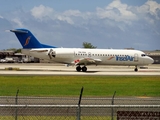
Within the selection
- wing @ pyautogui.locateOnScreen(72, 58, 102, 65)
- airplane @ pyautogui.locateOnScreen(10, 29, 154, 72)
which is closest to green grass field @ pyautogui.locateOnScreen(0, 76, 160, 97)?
wing @ pyautogui.locateOnScreen(72, 58, 102, 65)

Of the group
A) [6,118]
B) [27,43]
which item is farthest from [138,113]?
[27,43]

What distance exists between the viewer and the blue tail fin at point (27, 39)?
6062 centimetres

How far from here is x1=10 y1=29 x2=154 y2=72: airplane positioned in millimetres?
59781

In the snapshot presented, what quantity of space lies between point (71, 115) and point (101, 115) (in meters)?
1.10

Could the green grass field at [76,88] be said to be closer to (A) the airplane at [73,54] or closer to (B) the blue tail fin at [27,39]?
(A) the airplane at [73,54]

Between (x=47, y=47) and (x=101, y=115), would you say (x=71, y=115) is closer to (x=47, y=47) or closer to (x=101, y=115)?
(x=101, y=115)

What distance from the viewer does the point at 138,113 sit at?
11320 millimetres

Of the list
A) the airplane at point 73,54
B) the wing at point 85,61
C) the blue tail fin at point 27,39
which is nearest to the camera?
the wing at point 85,61

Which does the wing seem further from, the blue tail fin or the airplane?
the blue tail fin

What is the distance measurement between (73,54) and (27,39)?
24.6ft

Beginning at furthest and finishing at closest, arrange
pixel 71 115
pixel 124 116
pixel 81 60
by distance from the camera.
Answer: pixel 81 60, pixel 71 115, pixel 124 116

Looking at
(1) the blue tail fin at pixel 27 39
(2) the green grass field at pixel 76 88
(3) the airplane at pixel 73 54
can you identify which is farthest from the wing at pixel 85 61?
(2) the green grass field at pixel 76 88

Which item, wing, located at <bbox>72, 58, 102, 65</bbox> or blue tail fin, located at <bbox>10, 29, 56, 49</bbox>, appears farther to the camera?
blue tail fin, located at <bbox>10, 29, 56, 49</bbox>

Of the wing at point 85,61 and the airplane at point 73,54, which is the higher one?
the airplane at point 73,54
